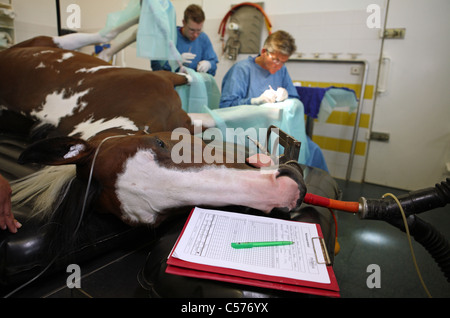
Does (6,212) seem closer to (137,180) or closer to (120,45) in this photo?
(137,180)

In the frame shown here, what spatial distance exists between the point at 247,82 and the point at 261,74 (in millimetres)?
138

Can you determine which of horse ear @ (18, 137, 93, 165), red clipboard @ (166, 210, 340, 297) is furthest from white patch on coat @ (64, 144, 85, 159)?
red clipboard @ (166, 210, 340, 297)

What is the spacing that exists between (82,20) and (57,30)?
33 cm

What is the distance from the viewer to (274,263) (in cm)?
50

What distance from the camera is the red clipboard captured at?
0.45 m

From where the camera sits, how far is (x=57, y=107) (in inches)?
48.1

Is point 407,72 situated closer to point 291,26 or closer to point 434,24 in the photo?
point 434,24

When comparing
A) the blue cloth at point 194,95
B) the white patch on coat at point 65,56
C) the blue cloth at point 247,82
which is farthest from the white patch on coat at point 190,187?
the blue cloth at point 247,82

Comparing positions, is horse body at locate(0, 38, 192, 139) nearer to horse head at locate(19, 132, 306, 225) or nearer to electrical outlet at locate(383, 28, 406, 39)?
horse head at locate(19, 132, 306, 225)

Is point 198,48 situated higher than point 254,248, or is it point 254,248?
point 198,48

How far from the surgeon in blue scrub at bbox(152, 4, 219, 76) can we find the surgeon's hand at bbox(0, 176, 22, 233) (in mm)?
1406

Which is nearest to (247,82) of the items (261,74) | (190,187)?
(261,74)

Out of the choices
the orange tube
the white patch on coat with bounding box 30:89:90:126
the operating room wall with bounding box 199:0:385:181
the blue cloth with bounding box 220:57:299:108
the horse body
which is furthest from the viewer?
the operating room wall with bounding box 199:0:385:181
